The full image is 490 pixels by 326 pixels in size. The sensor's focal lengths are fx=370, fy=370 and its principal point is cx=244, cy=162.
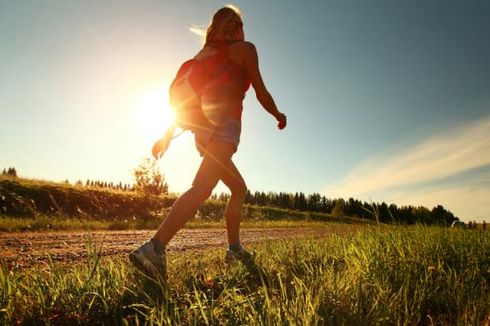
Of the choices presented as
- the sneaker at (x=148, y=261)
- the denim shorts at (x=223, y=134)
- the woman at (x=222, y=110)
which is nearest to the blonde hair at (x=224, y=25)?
the woman at (x=222, y=110)

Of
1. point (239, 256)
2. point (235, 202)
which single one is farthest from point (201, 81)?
point (239, 256)

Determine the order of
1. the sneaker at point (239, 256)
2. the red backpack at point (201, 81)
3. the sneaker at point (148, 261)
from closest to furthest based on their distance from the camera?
the sneaker at point (148, 261) → the red backpack at point (201, 81) → the sneaker at point (239, 256)

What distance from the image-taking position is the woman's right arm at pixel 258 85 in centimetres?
348

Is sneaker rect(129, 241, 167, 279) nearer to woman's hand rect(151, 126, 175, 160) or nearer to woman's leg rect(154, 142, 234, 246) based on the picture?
woman's leg rect(154, 142, 234, 246)

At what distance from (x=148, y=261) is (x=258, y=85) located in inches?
75.8

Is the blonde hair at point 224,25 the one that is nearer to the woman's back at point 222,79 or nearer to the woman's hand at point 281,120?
the woman's back at point 222,79

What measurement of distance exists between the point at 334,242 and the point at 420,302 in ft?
9.31

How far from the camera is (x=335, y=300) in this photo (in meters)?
2.17

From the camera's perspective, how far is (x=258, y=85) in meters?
3.64

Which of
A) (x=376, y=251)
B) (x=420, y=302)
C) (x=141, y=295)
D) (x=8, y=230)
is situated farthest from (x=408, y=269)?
(x=8, y=230)

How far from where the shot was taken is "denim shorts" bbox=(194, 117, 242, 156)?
3428 mm

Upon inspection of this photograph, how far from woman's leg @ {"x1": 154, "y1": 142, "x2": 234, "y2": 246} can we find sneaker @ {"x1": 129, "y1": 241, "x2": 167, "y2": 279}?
0.46 ft

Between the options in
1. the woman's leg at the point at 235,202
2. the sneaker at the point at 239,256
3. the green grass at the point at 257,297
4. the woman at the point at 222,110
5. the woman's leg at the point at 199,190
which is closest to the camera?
the green grass at the point at 257,297

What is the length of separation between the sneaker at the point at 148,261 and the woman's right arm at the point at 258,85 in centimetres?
179
